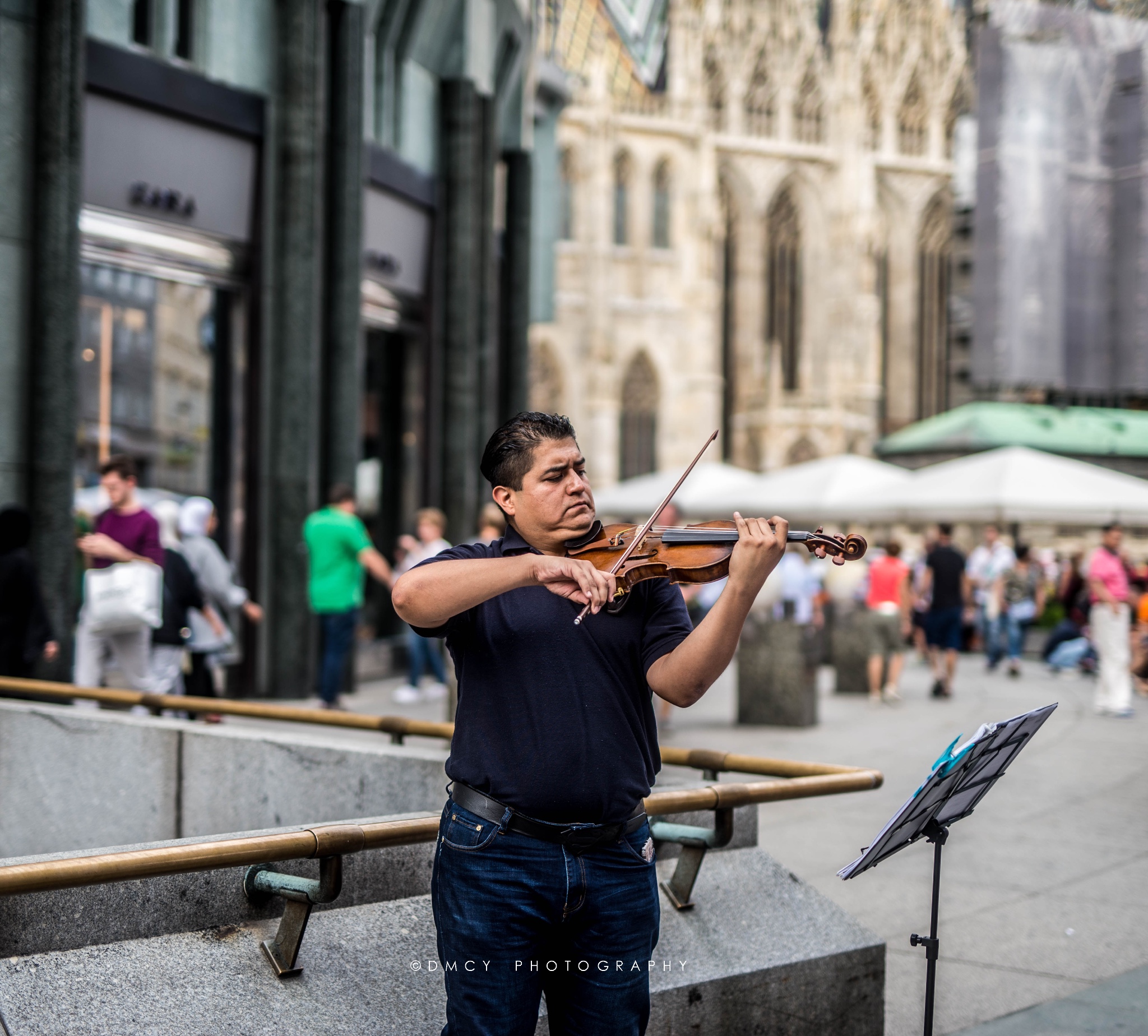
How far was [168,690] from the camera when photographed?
317 inches

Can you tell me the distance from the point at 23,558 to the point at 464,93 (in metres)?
9.46

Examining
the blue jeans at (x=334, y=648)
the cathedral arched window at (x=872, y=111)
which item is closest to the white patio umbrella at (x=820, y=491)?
the blue jeans at (x=334, y=648)

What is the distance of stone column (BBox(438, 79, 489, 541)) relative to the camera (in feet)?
48.1

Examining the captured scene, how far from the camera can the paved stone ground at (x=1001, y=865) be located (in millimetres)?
4605

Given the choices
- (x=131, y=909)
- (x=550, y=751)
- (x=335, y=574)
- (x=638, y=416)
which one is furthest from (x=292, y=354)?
(x=638, y=416)

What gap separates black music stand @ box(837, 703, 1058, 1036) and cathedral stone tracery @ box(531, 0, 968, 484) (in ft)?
135

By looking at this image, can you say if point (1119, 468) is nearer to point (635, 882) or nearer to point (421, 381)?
point (421, 381)

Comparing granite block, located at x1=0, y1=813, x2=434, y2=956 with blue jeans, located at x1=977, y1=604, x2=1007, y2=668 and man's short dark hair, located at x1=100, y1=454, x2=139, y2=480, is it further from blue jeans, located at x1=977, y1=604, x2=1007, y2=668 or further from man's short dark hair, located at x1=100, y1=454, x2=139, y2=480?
blue jeans, located at x1=977, y1=604, x2=1007, y2=668

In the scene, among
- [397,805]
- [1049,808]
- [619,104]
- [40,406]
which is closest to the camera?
[397,805]

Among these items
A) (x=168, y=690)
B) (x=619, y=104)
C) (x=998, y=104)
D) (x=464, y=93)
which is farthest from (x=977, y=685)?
(x=619, y=104)

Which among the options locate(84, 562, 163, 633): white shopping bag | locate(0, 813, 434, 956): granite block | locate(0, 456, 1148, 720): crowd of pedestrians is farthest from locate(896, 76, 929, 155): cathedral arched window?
locate(0, 813, 434, 956): granite block

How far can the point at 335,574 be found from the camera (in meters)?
10.3

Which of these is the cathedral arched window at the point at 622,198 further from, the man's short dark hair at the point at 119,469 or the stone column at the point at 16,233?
the man's short dark hair at the point at 119,469

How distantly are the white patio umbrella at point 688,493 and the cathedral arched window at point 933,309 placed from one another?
3284cm
